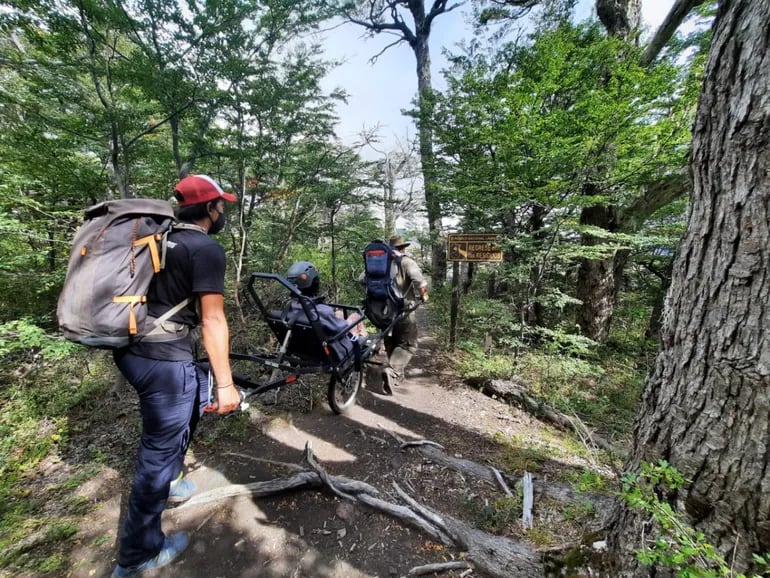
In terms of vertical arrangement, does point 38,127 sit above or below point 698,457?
above

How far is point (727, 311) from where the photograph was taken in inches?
46.0

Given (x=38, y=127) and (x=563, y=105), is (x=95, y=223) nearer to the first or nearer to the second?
(x=38, y=127)

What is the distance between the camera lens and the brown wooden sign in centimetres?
495

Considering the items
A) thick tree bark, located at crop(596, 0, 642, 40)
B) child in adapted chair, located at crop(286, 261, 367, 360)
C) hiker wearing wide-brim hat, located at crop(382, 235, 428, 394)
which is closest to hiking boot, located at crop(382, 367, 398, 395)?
hiker wearing wide-brim hat, located at crop(382, 235, 428, 394)

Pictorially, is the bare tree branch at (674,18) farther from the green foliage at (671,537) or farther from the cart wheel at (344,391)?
the cart wheel at (344,391)

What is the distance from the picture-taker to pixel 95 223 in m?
1.67

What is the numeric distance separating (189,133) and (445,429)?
539 cm

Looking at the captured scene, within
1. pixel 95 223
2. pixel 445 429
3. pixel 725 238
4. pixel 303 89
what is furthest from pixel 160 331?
pixel 303 89

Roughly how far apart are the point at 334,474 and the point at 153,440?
1640mm

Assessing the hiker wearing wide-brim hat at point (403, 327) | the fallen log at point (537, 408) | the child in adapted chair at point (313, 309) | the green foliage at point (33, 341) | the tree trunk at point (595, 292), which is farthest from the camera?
the tree trunk at point (595, 292)

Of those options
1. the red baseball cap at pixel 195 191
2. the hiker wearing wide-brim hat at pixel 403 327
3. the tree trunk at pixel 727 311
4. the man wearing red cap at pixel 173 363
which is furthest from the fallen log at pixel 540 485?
the red baseball cap at pixel 195 191

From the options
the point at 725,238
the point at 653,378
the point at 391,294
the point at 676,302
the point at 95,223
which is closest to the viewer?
the point at 725,238

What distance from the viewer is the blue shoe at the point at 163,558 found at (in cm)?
187

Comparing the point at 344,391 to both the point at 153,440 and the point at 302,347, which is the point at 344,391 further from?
the point at 153,440
